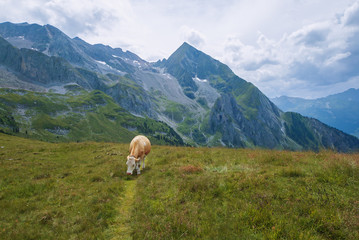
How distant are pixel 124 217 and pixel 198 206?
379cm

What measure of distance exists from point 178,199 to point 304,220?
5410 millimetres

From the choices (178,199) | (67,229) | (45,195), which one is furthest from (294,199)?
(45,195)

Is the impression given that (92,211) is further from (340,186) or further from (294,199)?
(340,186)

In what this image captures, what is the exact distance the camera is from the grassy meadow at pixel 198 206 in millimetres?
6340

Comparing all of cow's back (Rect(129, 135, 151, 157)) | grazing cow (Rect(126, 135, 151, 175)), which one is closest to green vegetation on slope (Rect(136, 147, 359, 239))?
grazing cow (Rect(126, 135, 151, 175))

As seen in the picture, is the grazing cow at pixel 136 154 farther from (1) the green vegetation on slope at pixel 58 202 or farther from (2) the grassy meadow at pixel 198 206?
(2) the grassy meadow at pixel 198 206

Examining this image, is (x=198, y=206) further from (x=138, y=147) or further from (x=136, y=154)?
(x=138, y=147)

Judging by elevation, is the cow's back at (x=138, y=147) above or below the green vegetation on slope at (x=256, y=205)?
above

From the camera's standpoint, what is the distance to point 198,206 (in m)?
8.09

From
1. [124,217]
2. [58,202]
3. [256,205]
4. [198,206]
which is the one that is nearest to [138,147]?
[58,202]

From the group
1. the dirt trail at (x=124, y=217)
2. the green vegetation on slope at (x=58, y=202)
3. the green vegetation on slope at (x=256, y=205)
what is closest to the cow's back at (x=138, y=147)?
the green vegetation on slope at (x=58, y=202)

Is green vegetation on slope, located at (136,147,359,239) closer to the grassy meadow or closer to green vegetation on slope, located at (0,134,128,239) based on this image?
the grassy meadow

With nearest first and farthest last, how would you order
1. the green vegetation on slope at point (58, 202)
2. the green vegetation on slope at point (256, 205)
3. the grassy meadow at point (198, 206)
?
the green vegetation on slope at point (256, 205), the grassy meadow at point (198, 206), the green vegetation on slope at point (58, 202)

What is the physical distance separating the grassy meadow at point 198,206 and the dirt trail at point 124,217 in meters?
0.05
